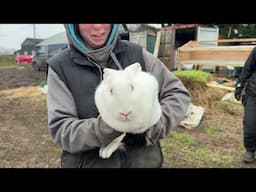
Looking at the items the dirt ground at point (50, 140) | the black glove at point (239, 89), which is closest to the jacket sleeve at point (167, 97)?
the dirt ground at point (50, 140)

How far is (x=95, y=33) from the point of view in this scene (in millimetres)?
958

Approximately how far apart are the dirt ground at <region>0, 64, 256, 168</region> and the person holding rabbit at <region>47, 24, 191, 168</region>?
1.71 m

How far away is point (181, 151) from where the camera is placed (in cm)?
300

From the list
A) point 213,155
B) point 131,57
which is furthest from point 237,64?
point 131,57

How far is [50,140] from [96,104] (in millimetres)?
2633

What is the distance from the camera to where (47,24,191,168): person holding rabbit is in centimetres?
90

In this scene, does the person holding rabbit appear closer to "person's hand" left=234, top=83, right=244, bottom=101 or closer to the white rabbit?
the white rabbit

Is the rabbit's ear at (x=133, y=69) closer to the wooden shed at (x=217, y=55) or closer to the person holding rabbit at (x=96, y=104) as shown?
the person holding rabbit at (x=96, y=104)

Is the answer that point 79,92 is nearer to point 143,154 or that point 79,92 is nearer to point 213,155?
point 143,154

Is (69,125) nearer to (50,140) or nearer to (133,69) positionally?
(133,69)

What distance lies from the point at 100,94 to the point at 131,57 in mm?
245

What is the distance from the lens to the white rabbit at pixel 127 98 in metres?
0.76

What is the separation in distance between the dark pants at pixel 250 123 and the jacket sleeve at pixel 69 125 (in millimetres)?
2162

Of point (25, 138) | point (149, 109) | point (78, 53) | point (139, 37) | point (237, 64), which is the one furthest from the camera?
point (139, 37)
